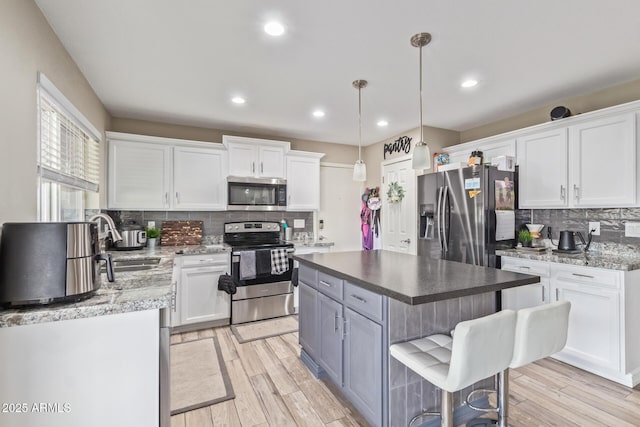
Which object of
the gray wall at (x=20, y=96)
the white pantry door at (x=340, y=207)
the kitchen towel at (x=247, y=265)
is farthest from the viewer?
the white pantry door at (x=340, y=207)

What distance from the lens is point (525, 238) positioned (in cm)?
326

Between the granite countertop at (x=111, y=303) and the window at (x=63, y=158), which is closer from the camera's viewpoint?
the granite countertop at (x=111, y=303)

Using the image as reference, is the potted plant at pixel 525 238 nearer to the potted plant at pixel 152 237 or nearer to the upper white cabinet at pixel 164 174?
the upper white cabinet at pixel 164 174

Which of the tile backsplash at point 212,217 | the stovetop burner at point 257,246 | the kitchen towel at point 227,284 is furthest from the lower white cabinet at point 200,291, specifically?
the tile backsplash at point 212,217

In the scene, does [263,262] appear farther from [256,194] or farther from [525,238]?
[525,238]

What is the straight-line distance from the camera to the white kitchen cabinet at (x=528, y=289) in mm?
2744

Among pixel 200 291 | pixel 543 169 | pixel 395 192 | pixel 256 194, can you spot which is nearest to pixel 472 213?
pixel 543 169

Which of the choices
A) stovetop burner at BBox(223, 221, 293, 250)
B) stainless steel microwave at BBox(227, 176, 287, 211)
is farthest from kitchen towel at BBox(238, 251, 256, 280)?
stainless steel microwave at BBox(227, 176, 287, 211)

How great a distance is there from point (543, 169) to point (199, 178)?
3.87 meters

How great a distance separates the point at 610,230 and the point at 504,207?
0.88 m

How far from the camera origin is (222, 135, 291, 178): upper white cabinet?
3.87 m

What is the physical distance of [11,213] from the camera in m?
1.39

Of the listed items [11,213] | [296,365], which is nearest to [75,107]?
[11,213]

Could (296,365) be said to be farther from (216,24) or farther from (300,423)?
(216,24)
